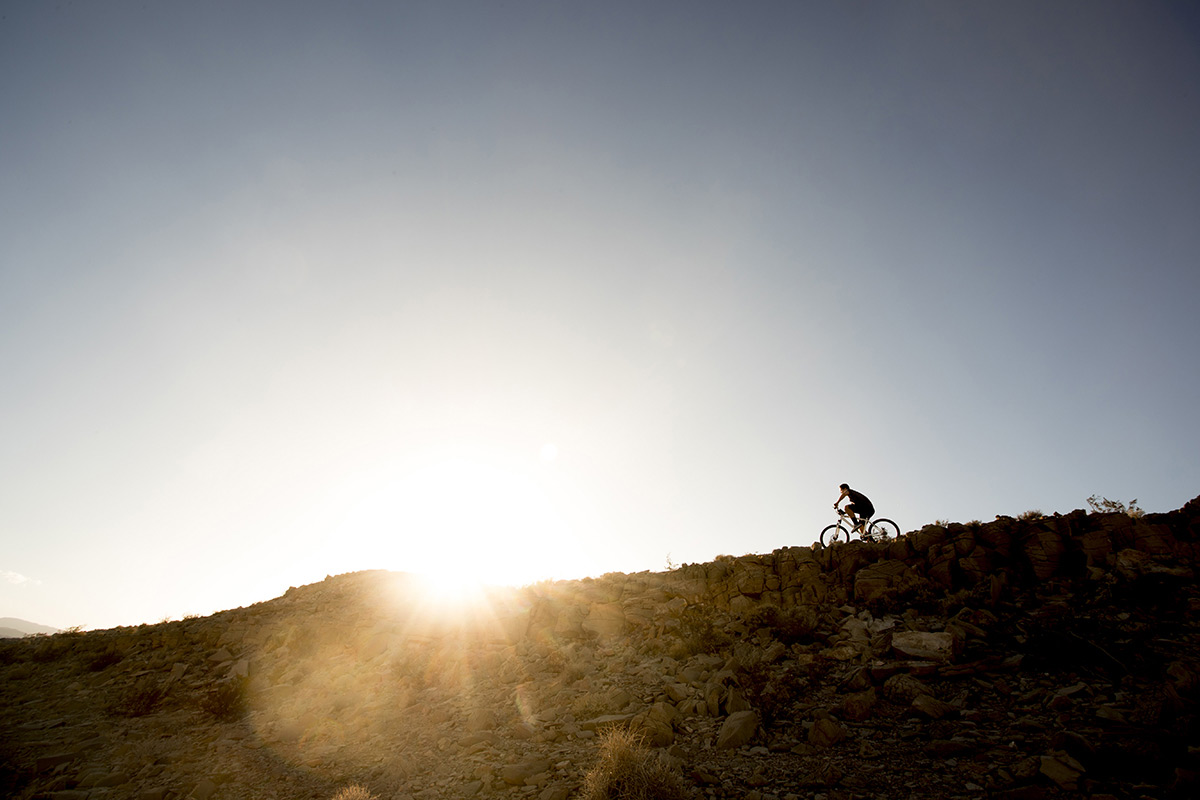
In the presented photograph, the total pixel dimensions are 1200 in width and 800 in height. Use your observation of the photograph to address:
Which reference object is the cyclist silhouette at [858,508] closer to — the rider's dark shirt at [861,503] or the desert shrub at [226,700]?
the rider's dark shirt at [861,503]

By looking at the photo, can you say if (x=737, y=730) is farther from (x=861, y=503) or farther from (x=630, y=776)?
(x=861, y=503)

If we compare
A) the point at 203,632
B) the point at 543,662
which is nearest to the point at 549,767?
the point at 543,662

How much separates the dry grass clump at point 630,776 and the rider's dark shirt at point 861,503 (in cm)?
1219

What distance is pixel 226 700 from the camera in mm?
15727

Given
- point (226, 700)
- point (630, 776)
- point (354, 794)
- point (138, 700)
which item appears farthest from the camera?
point (138, 700)

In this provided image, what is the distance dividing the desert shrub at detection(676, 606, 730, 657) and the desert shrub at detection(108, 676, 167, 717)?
17.4 metres

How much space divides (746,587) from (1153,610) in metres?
8.21

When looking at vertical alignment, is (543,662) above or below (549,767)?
above

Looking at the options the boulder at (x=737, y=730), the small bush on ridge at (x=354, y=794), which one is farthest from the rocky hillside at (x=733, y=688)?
the small bush on ridge at (x=354, y=794)

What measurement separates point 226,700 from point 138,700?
11.5 ft

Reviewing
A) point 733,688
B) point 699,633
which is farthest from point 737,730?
point 699,633

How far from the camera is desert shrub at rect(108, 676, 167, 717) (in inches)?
631

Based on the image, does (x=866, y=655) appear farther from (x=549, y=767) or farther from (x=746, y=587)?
(x=549, y=767)

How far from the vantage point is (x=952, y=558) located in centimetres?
1262
